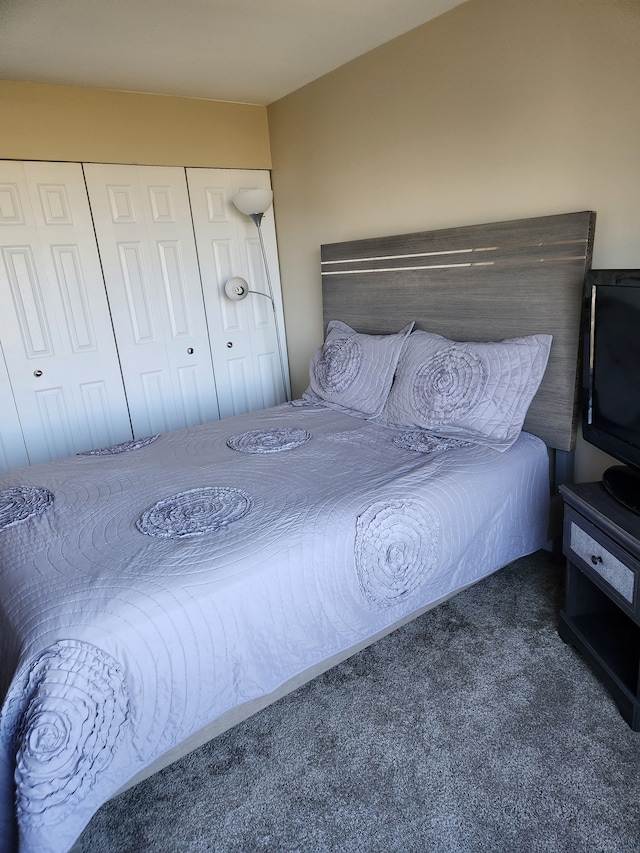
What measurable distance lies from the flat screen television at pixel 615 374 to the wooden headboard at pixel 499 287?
207 millimetres

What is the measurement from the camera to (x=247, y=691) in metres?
1.47

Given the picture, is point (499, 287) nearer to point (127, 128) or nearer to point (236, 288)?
point (236, 288)

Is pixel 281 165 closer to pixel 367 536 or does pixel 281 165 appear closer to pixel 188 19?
pixel 188 19

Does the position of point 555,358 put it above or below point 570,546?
above

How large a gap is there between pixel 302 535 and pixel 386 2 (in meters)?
2.18

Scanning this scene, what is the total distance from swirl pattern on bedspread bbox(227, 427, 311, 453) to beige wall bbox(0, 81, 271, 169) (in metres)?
1.85

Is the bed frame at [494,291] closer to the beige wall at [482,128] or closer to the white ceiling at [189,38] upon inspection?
the beige wall at [482,128]

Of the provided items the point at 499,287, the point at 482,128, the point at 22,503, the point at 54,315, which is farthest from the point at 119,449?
the point at 482,128

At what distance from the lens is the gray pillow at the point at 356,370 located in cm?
265

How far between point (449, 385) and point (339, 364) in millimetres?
755

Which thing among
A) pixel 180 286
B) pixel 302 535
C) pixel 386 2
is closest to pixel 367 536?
pixel 302 535

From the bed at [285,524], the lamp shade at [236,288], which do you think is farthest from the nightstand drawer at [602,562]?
the lamp shade at [236,288]

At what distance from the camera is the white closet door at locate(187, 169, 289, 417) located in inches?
136

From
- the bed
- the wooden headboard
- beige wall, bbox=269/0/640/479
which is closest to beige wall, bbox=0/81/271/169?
beige wall, bbox=269/0/640/479
